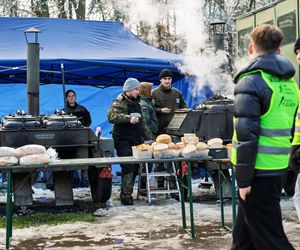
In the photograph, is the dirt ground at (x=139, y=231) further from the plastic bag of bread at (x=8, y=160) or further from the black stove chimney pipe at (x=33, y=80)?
the black stove chimney pipe at (x=33, y=80)

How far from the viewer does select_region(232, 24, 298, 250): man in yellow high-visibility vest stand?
11.9 ft

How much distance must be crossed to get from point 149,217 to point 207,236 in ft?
4.29

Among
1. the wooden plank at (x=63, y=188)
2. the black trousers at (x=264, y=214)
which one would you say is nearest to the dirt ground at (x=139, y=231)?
the wooden plank at (x=63, y=188)

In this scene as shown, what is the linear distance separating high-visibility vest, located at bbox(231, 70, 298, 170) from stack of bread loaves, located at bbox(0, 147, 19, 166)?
271 cm

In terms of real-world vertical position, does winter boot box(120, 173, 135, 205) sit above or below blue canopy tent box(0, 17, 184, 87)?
below

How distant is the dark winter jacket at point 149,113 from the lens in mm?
9102

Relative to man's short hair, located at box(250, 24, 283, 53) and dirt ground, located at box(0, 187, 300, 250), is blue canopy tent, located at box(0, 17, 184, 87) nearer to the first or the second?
dirt ground, located at box(0, 187, 300, 250)

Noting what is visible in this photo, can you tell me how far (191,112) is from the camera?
912 cm

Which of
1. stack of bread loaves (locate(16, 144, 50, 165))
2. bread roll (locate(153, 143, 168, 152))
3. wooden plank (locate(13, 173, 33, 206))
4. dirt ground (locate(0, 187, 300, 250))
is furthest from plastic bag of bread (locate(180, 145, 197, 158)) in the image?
wooden plank (locate(13, 173, 33, 206))

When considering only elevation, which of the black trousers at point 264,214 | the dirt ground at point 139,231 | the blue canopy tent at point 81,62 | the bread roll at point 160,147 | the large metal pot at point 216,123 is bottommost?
the dirt ground at point 139,231

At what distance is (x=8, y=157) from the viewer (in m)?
5.77

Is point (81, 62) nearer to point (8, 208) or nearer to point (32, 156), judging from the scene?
point (32, 156)

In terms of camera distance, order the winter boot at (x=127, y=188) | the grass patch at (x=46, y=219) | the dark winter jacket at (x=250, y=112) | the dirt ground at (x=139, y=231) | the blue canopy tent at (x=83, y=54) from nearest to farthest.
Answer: the dark winter jacket at (x=250, y=112) < the dirt ground at (x=139, y=231) < the grass patch at (x=46, y=219) < the winter boot at (x=127, y=188) < the blue canopy tent at (x=83, y=54)

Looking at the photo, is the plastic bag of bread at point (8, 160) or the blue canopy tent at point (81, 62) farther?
the blue canopy tent at point (81, 62)
